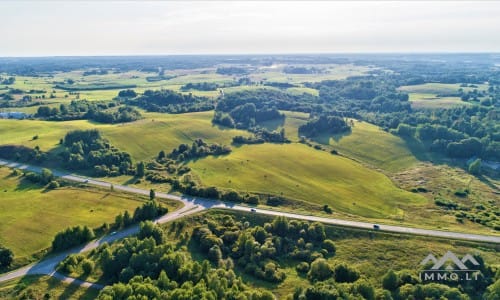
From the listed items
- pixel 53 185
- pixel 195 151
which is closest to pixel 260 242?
pixel 53 185

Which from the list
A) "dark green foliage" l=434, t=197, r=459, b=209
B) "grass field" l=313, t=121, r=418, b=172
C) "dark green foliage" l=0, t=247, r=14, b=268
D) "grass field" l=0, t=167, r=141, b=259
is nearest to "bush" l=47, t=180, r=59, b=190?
"grass field" l=0, t=167, r=141, b=259

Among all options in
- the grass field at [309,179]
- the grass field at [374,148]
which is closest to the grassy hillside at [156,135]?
the grass field at [309,179]

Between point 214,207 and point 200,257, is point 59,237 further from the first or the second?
point 214,207

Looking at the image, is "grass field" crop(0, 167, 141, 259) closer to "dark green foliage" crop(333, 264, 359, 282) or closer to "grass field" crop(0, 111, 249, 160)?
"grass field" crop(0, 111, 249, 160)

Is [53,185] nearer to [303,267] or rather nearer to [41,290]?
[41,290]

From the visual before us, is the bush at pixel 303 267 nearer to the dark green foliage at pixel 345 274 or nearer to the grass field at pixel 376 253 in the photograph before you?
the grass field at pixel 376 253

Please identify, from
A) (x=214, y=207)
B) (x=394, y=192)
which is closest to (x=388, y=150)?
(x=394, y=192)
